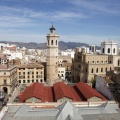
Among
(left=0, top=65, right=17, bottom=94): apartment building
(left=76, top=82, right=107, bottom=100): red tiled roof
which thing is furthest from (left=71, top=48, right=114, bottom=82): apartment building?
Result: (left=0, top=65, right=17, bottom=94): apartment building

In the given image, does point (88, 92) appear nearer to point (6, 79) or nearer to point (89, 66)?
point (89, 66)

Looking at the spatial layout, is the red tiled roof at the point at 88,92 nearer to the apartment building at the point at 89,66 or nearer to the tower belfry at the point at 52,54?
the apartment building at the point at 89,66

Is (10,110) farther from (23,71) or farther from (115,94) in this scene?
(23,71)

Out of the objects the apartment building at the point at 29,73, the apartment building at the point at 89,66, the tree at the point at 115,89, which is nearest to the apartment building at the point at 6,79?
the apartment building at the point at 29,73

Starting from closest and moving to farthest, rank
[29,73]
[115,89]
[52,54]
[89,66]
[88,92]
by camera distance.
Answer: [88,92]
[115,89]
[89,66]
[52,54]
[29,73]

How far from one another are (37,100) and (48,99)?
2.85 metres

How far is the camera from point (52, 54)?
63.4 m

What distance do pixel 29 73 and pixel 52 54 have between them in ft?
Answer: 29.9

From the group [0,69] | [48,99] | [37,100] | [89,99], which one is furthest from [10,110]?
[0,69]

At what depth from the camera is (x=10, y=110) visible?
31938mm

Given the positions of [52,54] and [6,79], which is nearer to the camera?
[6,79]

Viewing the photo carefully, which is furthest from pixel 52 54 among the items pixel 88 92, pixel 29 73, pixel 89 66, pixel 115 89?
pixel 88 92

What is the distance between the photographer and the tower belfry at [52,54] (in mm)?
62500

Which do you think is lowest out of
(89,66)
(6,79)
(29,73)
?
(6,79)
